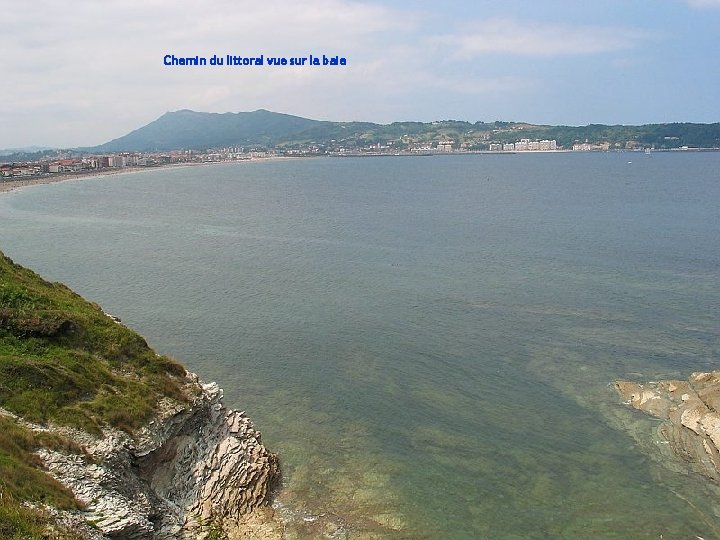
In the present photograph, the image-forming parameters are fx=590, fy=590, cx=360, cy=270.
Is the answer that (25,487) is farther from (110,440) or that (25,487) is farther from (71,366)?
(71,366)

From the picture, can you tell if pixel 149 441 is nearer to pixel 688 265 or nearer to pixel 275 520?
pixel 275 520

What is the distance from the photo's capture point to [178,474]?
88.5 ft

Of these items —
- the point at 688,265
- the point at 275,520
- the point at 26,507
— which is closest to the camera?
the point at 26,507

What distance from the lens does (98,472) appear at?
22094 mm

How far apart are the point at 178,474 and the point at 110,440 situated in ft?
13.4

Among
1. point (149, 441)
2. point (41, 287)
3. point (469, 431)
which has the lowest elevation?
point (469, 431)

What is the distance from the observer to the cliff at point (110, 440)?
19.7 m

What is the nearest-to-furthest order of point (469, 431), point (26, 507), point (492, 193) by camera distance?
1. point (26, 507)
2. point (469, 431)
3. point (492, 193)

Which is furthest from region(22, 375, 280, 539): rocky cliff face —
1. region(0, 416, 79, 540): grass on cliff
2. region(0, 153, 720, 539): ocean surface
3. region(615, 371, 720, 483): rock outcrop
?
region(615, 371, 720, 483): rock outcrop

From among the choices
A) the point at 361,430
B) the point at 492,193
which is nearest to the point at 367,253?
the point at 361,430

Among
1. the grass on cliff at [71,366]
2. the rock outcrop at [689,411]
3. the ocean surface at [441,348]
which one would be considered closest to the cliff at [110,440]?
the grass on cliff at [71,366]

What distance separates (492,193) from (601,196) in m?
30.0

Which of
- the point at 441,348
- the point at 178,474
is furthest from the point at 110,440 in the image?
the point at 441,348

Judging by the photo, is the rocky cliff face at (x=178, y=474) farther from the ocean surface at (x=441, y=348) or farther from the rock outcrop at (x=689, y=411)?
the rock outcrop at (x=689, y=411)
